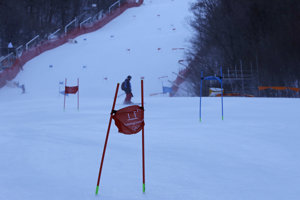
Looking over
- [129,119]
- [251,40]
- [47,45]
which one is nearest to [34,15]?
[47,45]

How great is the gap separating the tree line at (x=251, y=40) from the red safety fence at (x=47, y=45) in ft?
45.9

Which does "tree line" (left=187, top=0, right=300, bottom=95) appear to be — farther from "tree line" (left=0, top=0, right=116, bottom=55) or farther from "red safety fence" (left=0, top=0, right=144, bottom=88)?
"tree line" (left=0, top=0, right=116, bottom=55)

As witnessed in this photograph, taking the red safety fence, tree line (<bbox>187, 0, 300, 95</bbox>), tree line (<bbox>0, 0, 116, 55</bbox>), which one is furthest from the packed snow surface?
tree line (<bbox>0, 0, 116, 55</bbox>)

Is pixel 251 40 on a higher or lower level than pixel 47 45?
lower

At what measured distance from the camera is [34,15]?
47.0 meters

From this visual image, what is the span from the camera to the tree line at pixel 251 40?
2464 cm

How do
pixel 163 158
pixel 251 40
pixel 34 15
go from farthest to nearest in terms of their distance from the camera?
pixel 34 15 → pixel 251 40 → pixel 163 158

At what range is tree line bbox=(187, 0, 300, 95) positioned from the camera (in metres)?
24.6

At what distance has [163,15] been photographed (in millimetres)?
50719

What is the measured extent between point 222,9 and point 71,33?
17843mm

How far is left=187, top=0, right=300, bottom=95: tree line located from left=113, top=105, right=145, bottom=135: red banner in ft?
69.8

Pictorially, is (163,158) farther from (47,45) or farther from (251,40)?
(47,45)

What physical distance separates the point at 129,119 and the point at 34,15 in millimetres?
46015

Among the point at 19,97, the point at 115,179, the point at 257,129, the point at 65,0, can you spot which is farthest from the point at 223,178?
the point at 65,0
